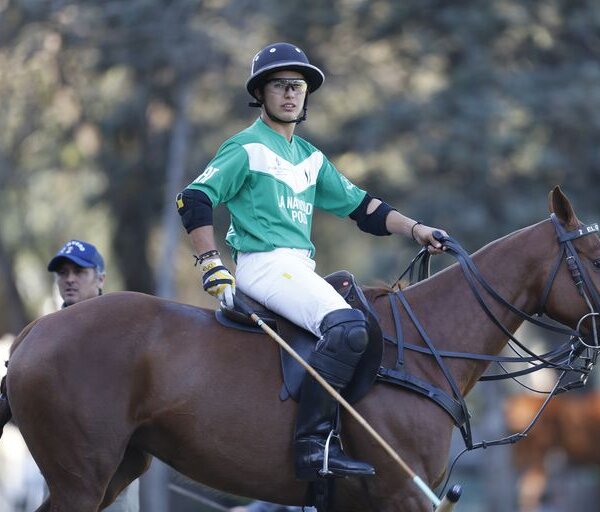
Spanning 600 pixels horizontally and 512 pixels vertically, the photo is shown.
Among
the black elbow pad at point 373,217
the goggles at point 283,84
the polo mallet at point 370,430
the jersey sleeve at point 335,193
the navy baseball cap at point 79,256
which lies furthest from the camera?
the navy baseball cap at point 79,256

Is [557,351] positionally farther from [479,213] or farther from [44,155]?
[44,155]

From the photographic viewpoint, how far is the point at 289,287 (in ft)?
20.3

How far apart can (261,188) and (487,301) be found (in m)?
1.37

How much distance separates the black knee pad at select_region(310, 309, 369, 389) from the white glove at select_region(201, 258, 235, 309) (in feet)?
1.69

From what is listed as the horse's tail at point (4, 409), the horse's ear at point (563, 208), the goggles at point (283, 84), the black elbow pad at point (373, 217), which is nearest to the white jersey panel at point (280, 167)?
the goggles at point (283, 84)

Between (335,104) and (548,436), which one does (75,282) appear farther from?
(548,436)

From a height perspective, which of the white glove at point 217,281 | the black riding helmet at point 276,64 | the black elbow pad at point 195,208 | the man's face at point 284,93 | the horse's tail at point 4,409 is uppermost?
the black riding helmet at point 276,64

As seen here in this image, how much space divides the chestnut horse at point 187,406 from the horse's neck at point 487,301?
0.14 metres

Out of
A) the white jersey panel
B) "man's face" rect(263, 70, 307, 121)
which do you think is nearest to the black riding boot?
the white jersey panel

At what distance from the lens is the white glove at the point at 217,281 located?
5.98 m

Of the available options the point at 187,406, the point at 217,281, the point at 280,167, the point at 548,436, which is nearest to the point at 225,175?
the point at 280,167

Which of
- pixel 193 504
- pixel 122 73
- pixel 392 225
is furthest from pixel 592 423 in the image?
pixel 392 225

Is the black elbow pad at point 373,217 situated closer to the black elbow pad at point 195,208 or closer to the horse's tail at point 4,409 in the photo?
the black elbow pad at point 195,208

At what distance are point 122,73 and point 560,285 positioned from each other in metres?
12.0
